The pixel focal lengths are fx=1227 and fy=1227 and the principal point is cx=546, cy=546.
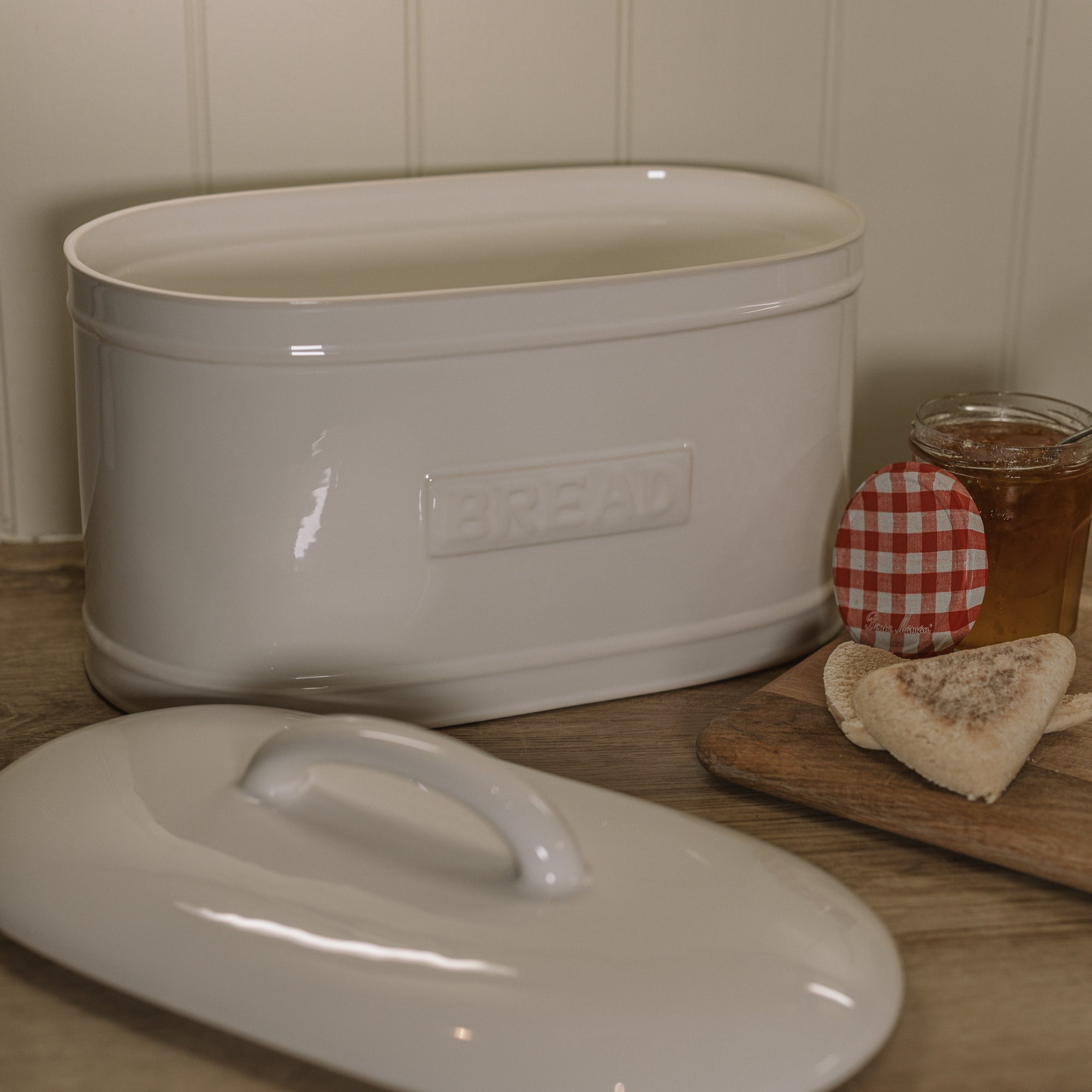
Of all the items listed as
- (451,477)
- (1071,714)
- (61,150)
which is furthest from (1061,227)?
(61,150)

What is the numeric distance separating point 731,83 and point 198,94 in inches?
14.4

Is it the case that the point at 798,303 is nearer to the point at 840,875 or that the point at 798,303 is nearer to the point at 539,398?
the point at 539,398

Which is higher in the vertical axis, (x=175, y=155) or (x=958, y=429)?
(x=175, y=155)

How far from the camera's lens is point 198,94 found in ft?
2.60

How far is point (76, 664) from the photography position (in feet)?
2.35

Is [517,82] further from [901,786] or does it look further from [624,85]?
[901,786]

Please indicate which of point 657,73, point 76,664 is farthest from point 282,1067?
point 657,73

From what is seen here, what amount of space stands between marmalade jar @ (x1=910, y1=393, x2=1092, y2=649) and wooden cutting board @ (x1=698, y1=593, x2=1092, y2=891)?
10 centimetres

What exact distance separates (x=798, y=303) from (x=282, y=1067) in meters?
0.44

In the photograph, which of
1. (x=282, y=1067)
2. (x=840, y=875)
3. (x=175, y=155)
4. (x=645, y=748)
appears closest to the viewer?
(x=282, y=1067)

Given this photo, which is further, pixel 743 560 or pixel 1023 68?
pixel 1023 68

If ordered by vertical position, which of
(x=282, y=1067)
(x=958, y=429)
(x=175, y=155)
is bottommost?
(x=282, y=1067)

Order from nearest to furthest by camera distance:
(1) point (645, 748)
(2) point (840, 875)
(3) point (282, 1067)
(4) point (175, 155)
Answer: (3) point (282, 1067) < (2) point (840, 875) < (1) point (645, 748) < (4) point (175, 155)

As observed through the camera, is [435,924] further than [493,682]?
No
